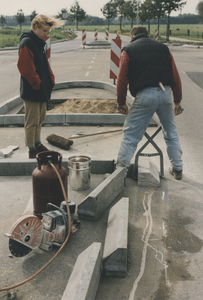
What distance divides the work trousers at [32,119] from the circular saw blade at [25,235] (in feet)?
8.05

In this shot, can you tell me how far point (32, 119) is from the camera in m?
5.17

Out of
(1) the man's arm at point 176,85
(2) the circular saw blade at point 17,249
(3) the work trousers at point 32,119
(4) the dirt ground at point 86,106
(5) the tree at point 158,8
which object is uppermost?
(5) the tree at point 158,8

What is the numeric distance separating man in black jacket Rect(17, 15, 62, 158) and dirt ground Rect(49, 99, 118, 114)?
2.91 meters

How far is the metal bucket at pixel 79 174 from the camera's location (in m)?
4.24

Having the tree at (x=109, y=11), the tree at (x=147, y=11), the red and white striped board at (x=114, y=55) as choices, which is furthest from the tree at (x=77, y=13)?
the red and white striped board at (x=114, y=55)

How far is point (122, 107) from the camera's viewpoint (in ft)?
14.9

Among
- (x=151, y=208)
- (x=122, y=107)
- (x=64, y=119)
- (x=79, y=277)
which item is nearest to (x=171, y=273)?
(x=79, y=277)

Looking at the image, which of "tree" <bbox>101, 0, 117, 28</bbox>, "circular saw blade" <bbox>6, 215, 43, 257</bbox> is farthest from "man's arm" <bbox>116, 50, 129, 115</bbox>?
"tree" <bbox>101, 0, 117, 28</bbox>

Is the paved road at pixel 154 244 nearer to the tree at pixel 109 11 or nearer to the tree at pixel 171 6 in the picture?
the tree at pixel 171 6

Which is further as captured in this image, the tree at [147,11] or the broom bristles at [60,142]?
the tree at [147,11]

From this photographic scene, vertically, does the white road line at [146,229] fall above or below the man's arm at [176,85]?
below

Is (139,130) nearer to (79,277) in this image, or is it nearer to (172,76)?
(172,76)

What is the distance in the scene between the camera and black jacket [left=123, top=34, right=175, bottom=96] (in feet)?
Answer: 13.8

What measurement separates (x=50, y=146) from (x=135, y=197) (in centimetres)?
247
